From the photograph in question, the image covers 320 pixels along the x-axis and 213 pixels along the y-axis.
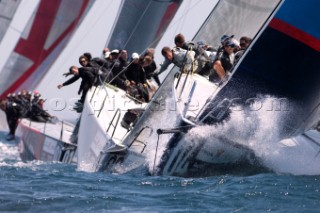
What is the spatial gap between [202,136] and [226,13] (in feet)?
10.2

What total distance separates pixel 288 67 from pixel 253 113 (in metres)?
0.59

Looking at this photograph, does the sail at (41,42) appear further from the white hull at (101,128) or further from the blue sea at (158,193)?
the blue sea at (158,193)

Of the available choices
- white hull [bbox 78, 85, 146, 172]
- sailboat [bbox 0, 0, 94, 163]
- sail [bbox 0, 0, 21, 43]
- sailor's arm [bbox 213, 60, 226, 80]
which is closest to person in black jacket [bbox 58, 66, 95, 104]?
white hull [bbox 78, 85, 146, 172]

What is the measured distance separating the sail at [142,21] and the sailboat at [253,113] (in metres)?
6.23

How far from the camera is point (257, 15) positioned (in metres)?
10.3

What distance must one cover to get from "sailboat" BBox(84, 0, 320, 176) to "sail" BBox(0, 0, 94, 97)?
944cm

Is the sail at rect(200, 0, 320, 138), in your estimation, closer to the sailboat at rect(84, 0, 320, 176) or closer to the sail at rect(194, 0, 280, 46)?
the sailboat at rect(84, 0, 320, 176)

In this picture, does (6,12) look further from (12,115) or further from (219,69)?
(219,69)

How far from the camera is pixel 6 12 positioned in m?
16.5

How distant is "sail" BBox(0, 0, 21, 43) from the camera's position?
1642 centimetres

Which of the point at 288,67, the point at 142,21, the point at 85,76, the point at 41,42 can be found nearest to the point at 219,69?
the point at 288,67

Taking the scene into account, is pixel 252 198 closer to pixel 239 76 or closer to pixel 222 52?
pixel 239 76

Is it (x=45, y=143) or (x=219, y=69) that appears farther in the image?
(x=45, y=143)

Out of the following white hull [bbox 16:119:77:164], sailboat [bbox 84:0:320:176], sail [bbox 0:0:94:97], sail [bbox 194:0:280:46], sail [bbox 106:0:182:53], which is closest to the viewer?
sailboat [bbox 84:0:320:176]
